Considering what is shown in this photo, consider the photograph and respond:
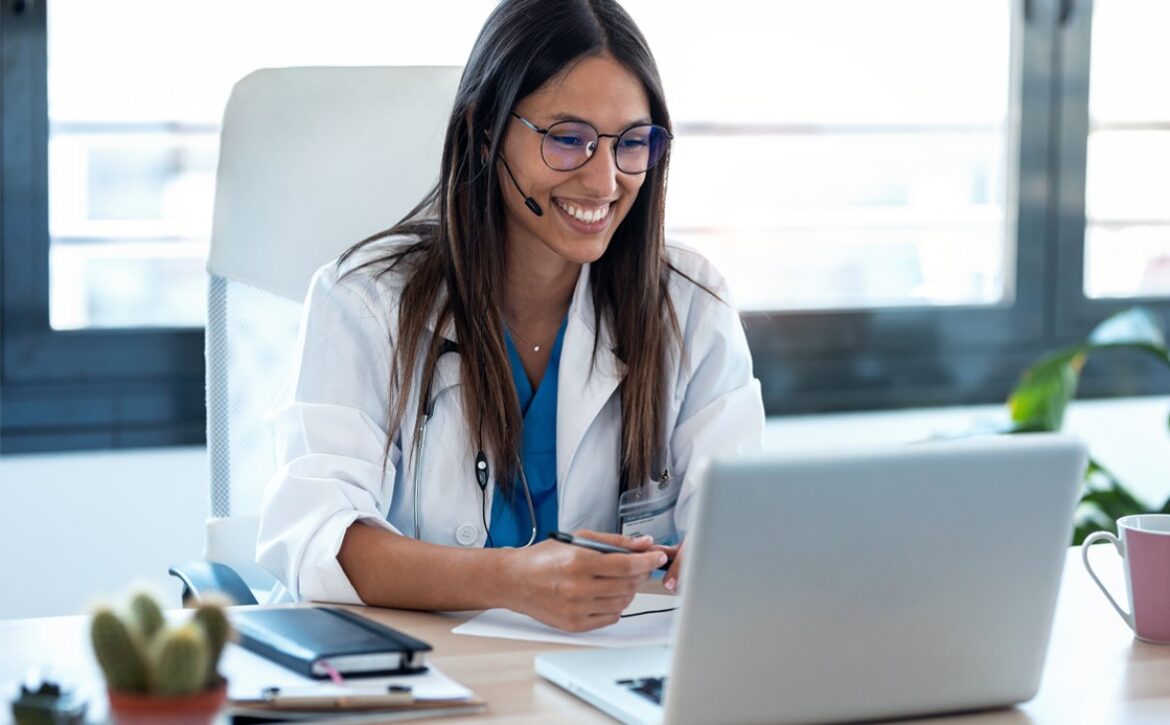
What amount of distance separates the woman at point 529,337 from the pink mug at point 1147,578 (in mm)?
541

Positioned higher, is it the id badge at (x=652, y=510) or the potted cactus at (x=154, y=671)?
A: the potted cactus at (x=154, y=671)

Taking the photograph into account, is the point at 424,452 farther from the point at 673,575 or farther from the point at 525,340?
the point at 673,575

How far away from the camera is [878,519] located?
967 millimetres

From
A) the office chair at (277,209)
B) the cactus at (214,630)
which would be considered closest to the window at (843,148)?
the office chair at (277,209)

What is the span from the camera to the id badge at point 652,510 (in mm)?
1706

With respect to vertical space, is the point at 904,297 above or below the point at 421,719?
above

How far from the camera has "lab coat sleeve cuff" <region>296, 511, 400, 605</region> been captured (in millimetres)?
1441

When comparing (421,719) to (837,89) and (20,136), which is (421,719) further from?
(837,89)

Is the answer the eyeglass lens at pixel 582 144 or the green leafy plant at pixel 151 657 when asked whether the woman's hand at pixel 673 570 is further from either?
the green leafy plant at pixel 151 657

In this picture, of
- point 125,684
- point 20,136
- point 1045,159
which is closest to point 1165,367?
point 1045,159

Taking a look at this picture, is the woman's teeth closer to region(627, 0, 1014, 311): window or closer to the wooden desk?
the wooden desk

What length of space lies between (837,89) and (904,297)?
1.51 feet

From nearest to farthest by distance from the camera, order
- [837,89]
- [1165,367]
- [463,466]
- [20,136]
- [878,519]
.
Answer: [878,519] → [463,466] → [20,136] → [837,89] → [1165,367]

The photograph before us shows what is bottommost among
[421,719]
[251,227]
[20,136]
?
[421,719]
